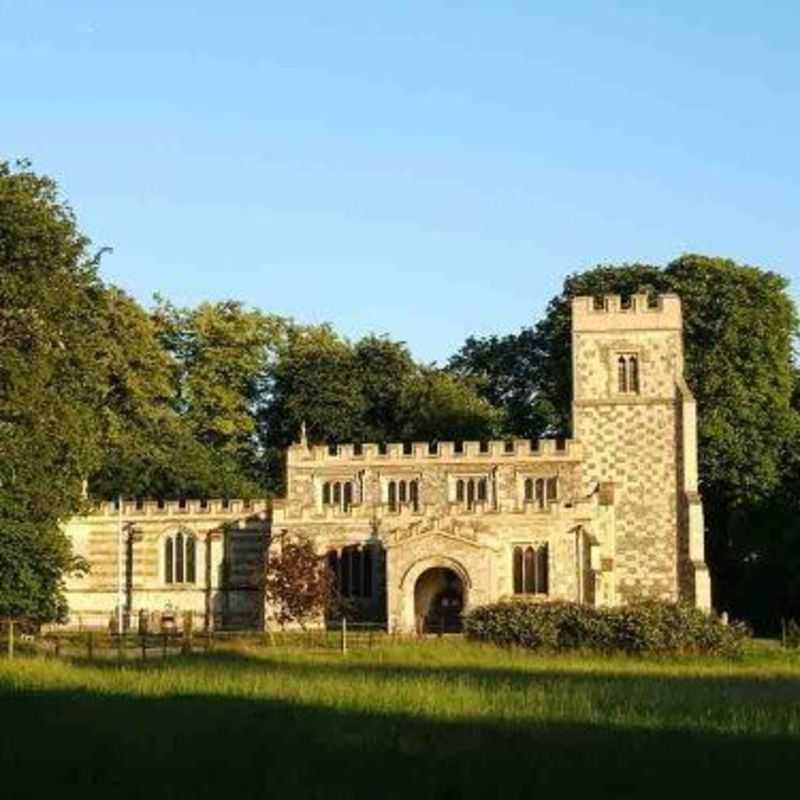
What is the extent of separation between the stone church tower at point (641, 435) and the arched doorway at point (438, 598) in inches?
227

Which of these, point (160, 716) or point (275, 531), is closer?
point (160, 716)

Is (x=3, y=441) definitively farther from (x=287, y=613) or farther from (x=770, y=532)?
(x=770, y=532)

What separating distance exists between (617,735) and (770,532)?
4301 centimetres

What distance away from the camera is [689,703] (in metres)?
22.6

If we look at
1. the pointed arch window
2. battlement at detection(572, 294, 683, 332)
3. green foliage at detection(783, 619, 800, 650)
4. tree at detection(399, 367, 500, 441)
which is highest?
battlement at detection(572, 294, 683, 332)

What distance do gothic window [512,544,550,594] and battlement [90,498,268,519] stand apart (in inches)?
435

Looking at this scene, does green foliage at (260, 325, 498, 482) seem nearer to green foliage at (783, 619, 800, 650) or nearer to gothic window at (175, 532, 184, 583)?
gothic window at (175, 532, 184, 583)

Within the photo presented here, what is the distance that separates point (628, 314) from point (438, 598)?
13.5 meters

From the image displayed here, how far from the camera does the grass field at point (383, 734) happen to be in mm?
14883

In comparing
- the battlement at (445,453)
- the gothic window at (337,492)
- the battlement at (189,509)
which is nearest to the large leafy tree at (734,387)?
the battlement at (445,453)

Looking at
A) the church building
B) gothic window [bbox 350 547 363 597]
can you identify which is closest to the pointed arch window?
the church building

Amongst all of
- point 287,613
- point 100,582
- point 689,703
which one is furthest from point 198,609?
point 689,703

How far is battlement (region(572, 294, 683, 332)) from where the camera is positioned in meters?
59.8

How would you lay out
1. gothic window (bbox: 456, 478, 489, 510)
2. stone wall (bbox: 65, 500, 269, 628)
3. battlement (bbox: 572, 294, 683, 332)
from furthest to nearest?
battlement (bbox: 572, 294, 683, 332) → stone wall (bbox: 65, 500, 269, 628) → gothic window (bbox: 456, 478, 489, 510)
